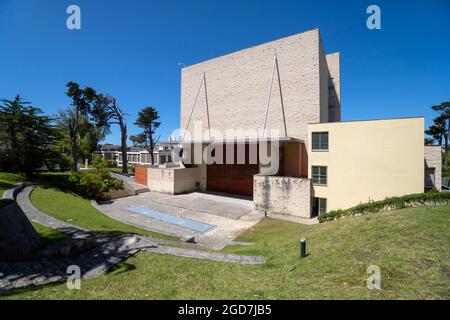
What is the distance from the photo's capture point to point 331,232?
8219 mm

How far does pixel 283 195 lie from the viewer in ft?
49.1

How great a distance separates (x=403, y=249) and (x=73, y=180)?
A: 2107 centimetres

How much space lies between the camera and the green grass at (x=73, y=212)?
9.55 meters

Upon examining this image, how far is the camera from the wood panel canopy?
19.7m

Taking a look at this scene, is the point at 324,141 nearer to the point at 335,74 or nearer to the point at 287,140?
the point at 287,140

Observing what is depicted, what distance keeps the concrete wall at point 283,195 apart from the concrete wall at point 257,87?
4503 mm

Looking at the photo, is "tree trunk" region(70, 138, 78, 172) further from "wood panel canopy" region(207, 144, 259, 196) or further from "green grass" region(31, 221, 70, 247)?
"green grass" region(31, 221, 70, 247)

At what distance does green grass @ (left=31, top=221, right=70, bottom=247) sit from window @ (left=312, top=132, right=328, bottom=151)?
14995 mm

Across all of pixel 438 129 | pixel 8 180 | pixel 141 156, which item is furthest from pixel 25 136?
pixel 438 129

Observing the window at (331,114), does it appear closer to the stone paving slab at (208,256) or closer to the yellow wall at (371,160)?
the yellow wall at (371,160)

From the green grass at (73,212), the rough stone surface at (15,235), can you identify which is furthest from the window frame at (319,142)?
the rough stone surface at (15,235)

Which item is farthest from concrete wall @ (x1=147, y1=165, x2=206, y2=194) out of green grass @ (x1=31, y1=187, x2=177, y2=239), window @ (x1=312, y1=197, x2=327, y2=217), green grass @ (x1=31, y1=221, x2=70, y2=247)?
green grass @ (x1=31, y1=221, x2=70, y2=247)
